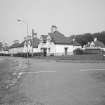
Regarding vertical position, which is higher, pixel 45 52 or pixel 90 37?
pixel 90 37

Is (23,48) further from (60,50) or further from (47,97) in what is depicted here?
(47,97)

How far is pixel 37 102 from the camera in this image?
4.75 m

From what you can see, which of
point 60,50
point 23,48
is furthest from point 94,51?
point 23,48

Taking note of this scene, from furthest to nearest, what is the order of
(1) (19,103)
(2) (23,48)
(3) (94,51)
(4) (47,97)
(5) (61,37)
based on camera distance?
(2) (23,48) < (5) (61,37) < (3) (94,51) < (4) (47,97) < (1) (19,103)

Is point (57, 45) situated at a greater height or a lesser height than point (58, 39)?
lesser

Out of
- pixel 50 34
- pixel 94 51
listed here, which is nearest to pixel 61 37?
pixel 50 34

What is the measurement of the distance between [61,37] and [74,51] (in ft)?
20.8

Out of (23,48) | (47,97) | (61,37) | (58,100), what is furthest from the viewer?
(23,48)

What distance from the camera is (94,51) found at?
44.9m

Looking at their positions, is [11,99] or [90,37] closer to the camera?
[11,99]

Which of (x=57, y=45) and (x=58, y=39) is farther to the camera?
(x=58, y=39)

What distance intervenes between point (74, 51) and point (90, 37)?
51.1 meters

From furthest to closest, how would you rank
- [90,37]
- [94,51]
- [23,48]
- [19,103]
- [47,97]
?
[90,37] → [23,48] → [94,51] → [47,97] → [19,103]

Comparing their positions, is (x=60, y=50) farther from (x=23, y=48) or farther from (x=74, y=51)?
(x=23, y=48)
